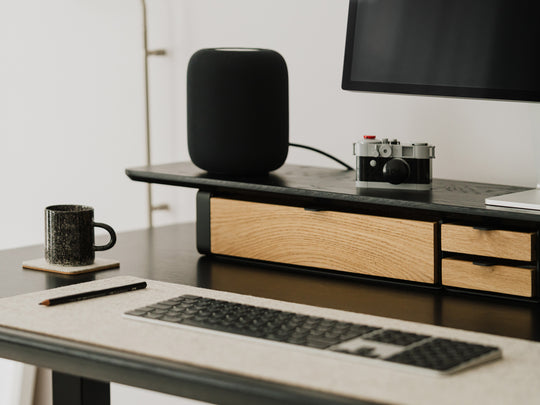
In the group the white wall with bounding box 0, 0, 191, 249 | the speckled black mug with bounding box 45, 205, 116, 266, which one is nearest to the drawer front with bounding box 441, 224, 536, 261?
the speckled black mug with bounding box 45, 205, 116, 266

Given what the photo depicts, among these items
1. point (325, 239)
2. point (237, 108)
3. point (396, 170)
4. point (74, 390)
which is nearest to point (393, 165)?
point (396, 170)

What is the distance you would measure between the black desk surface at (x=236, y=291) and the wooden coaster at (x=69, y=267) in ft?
0.04

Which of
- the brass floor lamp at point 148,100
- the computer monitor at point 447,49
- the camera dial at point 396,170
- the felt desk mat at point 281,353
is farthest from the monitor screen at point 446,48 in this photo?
the brass floor lamp at point 148,100

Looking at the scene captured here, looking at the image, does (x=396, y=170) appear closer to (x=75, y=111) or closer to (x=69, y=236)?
Result: (x=69, y=236)

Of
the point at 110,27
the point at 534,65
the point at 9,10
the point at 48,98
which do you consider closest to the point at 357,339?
the point at 534,65

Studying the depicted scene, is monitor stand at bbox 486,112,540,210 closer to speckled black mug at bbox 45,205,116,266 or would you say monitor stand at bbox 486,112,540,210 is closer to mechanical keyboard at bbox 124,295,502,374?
mechanical keyboard at bbox 124,295,502,374

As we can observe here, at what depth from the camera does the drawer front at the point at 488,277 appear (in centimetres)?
124

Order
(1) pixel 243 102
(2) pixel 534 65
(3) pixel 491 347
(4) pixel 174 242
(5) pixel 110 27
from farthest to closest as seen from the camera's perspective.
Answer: (5) pixel 110 27
(4) pixel 174 242
(1) pixel 243 102
(2) pixel 534 65
(3) pixel 491 347

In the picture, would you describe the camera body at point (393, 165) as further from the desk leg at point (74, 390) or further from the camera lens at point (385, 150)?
the desk leg at point (74, 390)

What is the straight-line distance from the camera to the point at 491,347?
959 mm

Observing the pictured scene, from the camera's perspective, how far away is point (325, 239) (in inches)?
55.6

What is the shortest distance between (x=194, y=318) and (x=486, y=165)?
800 mm

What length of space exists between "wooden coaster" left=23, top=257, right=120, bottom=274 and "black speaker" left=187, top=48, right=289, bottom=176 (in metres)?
0.24

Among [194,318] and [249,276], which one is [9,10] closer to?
[249,276]
